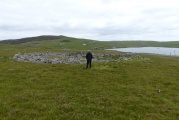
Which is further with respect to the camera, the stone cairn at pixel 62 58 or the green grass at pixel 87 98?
the stone cairn at pixel 62 58

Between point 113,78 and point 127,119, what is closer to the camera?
point 127,119

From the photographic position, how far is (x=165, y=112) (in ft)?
60.0

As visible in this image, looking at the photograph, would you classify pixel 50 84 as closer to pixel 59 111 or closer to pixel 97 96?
pixel 97 96

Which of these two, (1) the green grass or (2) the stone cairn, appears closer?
(1) the green grass

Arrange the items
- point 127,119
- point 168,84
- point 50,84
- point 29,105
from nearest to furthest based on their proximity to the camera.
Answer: point 127,119 → point 29,105 → point 50,84 → point 168,84

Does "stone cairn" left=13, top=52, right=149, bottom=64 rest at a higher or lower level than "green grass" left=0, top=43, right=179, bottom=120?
higher

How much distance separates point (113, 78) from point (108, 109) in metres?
14.1

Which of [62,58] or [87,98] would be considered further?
[62,58]

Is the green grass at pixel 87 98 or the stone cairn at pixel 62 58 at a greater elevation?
the stone cairn at pixel 62 58

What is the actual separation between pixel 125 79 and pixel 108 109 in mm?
13927

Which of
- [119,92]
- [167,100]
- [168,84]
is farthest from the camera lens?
[168,84]

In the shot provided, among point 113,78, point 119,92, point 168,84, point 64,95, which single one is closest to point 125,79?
point 113,78

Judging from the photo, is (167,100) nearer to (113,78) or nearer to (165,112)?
(165,112)

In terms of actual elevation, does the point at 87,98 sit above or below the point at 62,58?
below
